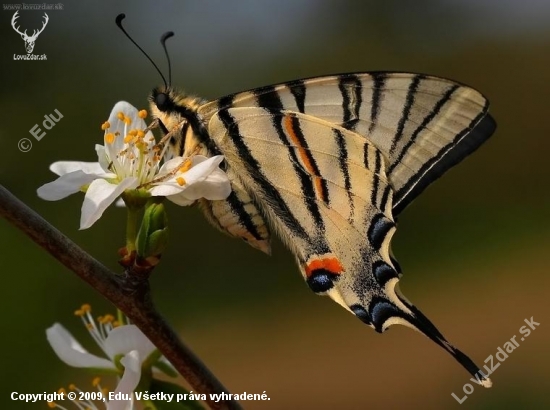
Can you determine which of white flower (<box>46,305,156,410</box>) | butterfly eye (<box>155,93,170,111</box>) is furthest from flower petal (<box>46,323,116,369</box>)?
butterfly eye (<box>155,93,170,111</box>)

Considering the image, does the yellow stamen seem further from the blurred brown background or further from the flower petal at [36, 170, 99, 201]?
the blurred brown background

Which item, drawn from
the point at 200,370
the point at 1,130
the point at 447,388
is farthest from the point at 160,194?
the point at 447,388

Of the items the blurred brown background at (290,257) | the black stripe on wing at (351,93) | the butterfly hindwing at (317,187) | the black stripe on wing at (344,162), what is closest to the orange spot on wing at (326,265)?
the butterfly hindwing at (317,187)

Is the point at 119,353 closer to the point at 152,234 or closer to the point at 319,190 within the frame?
the point at 152,234

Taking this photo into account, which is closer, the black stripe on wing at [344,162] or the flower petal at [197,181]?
the flower petal at [197,181]

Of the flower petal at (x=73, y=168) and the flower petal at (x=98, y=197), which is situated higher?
the flower petal at (x=73, y=168)

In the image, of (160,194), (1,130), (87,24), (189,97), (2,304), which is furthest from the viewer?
(87,24)

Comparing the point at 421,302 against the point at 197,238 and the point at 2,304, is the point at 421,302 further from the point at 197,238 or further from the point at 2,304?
the point at 2,304

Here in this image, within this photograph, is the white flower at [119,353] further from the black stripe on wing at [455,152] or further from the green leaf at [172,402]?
the black stripe on wing at [455,152]
